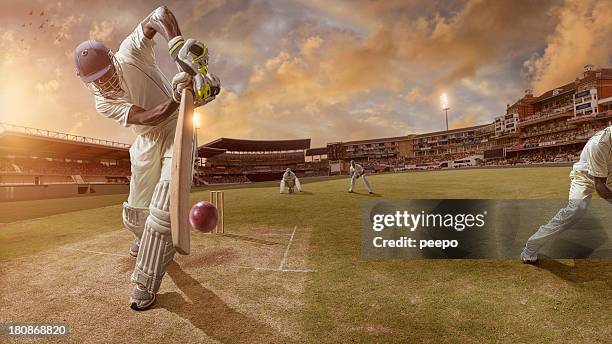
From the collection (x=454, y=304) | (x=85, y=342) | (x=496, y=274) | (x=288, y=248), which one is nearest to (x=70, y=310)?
(x=85, y=342)

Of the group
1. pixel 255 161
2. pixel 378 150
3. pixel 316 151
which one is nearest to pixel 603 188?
pixel 255 161

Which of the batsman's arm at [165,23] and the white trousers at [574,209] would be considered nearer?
the batsman's arm at [165,23]

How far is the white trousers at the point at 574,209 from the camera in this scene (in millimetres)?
3959

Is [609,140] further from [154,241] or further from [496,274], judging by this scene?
[154,241]

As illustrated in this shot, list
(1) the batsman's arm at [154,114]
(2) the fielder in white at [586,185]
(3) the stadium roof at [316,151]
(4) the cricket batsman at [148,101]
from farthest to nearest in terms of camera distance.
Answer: (3) the stadium roof at [316,151], (2) the fielder in white at [586,185], (1) the batsman's arm at [154,114], (4) the cricket batsman at [148,101]

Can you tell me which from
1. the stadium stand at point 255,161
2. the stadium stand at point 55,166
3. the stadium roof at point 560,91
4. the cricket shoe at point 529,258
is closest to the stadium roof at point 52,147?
the stadium stand at point 55,166

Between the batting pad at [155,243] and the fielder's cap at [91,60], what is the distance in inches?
57.5

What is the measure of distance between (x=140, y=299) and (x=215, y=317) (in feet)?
2.92

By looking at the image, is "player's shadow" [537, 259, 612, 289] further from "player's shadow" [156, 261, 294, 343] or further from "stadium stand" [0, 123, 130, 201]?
"stadium stand" [0, 123, 130, 201]

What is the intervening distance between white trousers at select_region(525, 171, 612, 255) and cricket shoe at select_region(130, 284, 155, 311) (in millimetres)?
5290

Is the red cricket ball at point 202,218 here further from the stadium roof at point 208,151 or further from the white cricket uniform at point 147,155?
the stadium roof at point 208,151

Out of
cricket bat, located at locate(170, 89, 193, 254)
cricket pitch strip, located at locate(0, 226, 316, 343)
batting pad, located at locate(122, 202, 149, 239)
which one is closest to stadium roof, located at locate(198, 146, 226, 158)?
cricket pitch strip, located at locate(0, 226, 316, 343)

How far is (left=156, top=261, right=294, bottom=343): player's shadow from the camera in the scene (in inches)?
99.5

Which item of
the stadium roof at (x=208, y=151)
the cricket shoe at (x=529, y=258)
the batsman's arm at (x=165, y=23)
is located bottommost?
the cricket shoe at (x=529, y=258)
